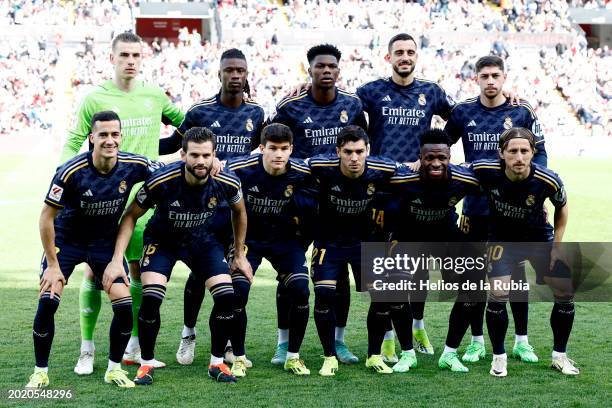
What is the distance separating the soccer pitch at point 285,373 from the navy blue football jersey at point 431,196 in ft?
3.53

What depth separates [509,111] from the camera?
25.0 ft

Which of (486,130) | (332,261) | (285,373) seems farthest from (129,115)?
(486,130)

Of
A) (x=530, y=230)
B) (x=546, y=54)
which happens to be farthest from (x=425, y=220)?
(x=546, y=54)

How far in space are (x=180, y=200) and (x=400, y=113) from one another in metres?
2.13

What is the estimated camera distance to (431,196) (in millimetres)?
6902

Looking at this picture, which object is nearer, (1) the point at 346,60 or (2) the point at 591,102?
(2) the point at 591,102

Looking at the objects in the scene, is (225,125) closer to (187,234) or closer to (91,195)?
(187,234)

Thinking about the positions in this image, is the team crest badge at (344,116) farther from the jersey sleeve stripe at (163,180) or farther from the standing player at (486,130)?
the jersey sleeve stripe at (163,180)

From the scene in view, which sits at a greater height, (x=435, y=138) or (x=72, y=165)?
(x=435, y=138)

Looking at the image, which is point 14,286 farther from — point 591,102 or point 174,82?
point 591,102

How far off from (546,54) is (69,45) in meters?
18.6

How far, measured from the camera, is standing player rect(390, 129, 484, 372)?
22.2 feet

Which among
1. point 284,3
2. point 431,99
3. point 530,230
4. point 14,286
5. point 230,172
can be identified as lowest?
point 14,286

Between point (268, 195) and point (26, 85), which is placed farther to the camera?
point (26, 85)
